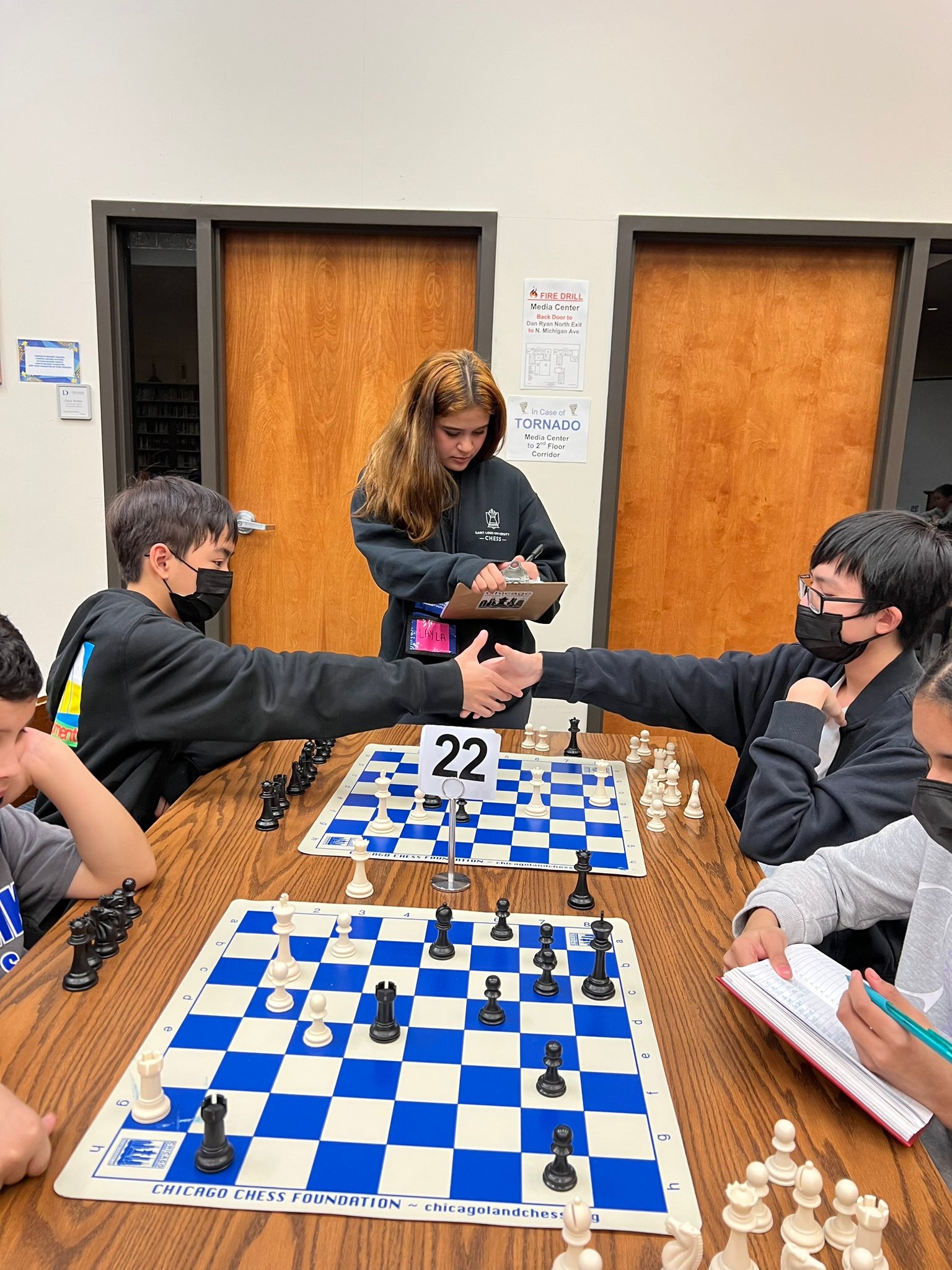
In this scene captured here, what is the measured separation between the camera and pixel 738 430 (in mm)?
3760

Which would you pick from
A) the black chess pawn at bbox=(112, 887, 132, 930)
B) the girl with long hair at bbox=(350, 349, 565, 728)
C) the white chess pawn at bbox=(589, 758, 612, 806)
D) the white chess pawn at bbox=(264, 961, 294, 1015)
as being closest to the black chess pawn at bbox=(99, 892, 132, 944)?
the black chess pawn at bbox=(112, 887, 132, 930)

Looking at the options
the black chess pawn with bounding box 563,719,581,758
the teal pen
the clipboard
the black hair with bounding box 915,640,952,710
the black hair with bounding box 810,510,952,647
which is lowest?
the black chess pawn with bounding box 563,719,581,758

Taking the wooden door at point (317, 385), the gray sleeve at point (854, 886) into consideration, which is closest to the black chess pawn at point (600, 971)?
the gray sleeve at point (854, 886)

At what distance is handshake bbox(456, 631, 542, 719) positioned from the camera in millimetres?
1911

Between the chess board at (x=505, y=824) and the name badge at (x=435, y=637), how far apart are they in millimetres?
402

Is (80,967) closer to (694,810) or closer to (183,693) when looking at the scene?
(183,693)

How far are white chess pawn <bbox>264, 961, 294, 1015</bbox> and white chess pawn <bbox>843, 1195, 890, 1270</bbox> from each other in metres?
0.66

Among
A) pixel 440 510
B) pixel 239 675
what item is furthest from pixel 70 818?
pixel 440 510

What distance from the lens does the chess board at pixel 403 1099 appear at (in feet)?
2.72

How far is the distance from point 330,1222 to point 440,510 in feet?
6.33

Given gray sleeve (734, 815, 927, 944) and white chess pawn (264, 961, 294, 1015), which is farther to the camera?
gray sleeve (734, 815, 927, 944)

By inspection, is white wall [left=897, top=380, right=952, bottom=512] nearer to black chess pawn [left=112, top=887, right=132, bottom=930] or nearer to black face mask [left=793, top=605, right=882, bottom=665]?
black face mask [left=793, top=605, right=882, bottom=665]

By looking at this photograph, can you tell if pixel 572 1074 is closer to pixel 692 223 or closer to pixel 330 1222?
pixel 330 1222

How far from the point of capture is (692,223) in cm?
348
